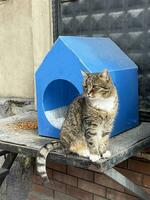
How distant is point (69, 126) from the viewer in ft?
6.50

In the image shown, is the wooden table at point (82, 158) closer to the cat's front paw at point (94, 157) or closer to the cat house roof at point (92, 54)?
the cat's front paw at point (94, 157)

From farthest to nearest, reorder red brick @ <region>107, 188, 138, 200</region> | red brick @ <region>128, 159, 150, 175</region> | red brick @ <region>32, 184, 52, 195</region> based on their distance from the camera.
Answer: red brick @ <region>32, 184, 52, 195</region>, red brick @ <region>107, 188, 138, 200</region>, red brick @ <region>128, 159, 150, 175</region>

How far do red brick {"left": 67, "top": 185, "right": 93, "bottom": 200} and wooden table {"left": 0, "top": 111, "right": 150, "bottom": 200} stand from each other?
28.2 inches

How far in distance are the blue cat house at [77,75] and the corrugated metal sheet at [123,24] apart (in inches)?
4.5

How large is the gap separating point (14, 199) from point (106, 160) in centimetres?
190

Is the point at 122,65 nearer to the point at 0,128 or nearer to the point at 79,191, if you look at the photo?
the point at 0,128

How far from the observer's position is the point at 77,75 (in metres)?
2.02

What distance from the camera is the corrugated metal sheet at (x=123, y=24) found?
2.46 meters

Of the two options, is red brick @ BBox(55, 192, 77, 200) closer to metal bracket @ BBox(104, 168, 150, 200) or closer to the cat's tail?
metal bracket @ BBox(104, 168, 150, 200)

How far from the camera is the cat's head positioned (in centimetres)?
180

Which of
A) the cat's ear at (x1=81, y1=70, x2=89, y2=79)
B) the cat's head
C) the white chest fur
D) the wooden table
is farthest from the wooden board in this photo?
the cat's ear at (x1=81, y1=70, x2=89, y2=79)

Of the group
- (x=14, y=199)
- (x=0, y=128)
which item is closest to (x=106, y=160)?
(x=0, y=128)

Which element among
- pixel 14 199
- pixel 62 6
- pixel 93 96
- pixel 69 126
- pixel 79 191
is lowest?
pixel 14 199

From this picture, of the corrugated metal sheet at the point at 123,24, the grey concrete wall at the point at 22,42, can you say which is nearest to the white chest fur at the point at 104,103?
the corrugated metal sheet at the point at 123,24
